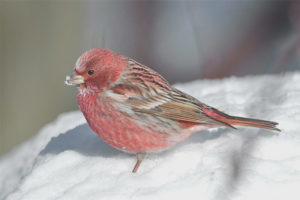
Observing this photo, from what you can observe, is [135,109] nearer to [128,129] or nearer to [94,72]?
[128,129]

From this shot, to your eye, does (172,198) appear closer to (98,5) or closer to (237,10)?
(237,10)

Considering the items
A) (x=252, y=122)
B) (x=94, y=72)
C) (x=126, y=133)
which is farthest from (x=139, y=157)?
(x=252, y=122)

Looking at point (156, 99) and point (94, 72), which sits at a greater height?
point (94, 72)

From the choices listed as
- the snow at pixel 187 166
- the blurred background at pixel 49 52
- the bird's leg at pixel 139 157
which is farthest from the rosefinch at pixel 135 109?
the blurred background at pixel 49 52

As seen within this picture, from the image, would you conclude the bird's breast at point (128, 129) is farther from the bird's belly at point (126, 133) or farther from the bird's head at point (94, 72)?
the bird's head at point (94, 72)

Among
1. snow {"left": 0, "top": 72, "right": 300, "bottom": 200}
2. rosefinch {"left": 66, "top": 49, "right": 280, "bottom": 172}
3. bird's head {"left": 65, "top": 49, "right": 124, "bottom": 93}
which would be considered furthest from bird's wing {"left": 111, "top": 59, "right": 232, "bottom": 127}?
snow {"left": 0, "top": 72, "right": 300, "bottom": 200}
